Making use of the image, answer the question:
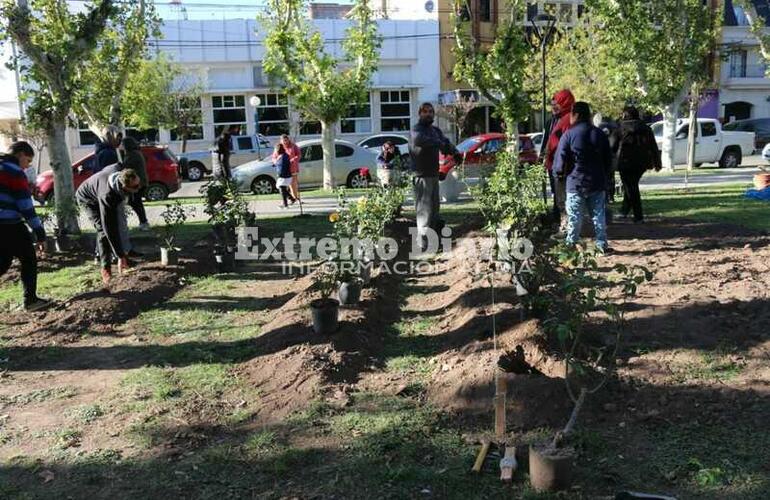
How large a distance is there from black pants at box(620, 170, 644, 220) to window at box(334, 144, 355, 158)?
1169cm

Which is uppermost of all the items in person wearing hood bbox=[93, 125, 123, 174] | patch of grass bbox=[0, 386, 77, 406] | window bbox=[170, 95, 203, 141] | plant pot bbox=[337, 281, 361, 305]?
window bbox=[170, 95, 203, 141]

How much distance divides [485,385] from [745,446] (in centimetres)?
148

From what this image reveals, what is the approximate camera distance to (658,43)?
64.4 feet

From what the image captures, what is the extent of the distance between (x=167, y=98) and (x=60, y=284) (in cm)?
2621

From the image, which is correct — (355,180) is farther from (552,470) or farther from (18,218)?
(552,470)

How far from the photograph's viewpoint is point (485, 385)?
4375 mm

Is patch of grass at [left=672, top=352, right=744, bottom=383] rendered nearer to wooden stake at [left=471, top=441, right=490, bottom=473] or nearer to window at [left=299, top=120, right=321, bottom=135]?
wooden stake at [left=471, top=441, right=490, bottom=473]

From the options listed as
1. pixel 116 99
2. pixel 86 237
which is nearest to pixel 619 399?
pixel 86 237

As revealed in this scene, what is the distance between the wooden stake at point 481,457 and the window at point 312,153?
1781 cm

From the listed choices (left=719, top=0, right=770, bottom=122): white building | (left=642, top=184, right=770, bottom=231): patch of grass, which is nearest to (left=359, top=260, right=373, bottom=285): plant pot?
(left=642, top=184, right=770, bottom=231): patch of grass

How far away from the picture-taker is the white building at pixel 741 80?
43125mm

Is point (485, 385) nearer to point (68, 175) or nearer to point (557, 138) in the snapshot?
point (557, 138)

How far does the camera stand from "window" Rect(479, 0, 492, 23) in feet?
125

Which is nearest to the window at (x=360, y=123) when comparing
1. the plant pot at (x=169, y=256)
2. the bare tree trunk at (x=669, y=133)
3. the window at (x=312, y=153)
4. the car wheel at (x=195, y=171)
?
the car wheel at (x=195, y=171)
